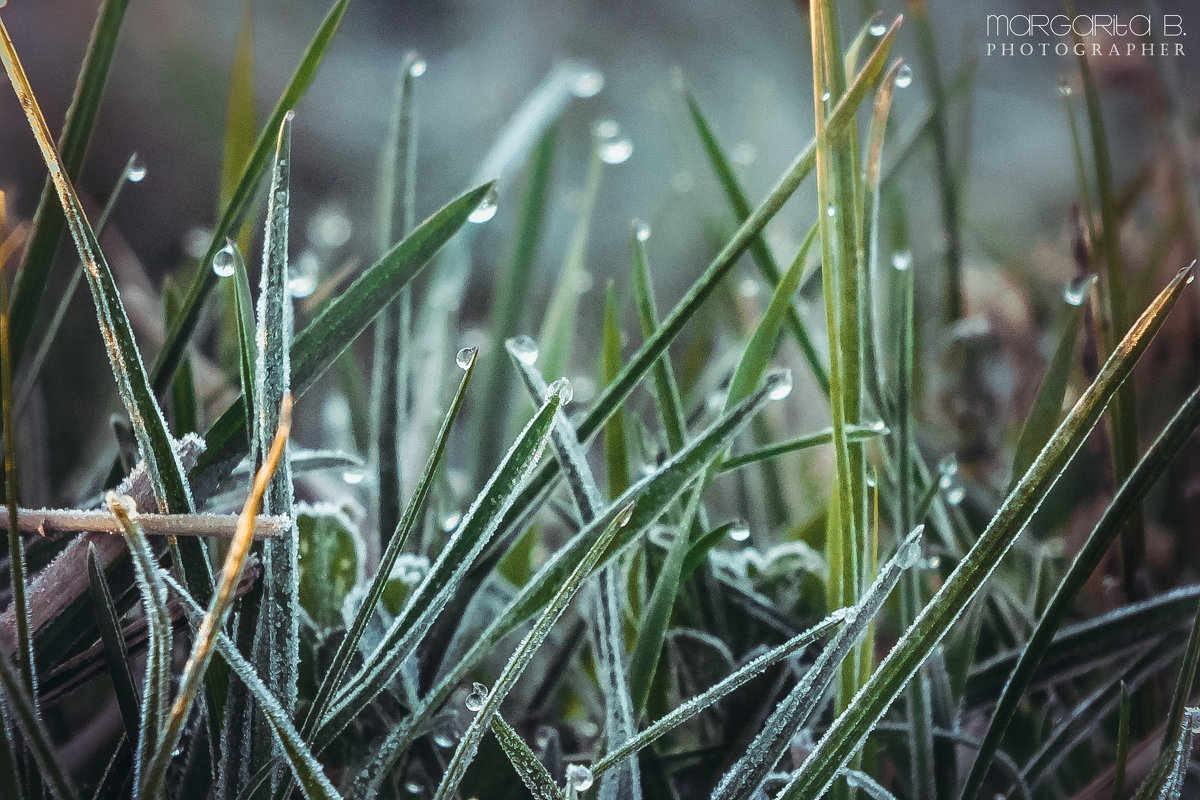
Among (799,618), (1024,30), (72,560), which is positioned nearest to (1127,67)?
(1024,30)

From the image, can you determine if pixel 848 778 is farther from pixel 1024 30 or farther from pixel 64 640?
pixel 1024 30

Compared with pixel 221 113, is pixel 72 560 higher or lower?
lower

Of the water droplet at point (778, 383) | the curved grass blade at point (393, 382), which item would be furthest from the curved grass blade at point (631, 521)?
the curved grass blade at point (393, 382)

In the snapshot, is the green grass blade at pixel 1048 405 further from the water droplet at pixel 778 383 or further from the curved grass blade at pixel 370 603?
the curved grass blade at pixel 370 603

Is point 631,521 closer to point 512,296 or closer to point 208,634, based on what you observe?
point 208,634

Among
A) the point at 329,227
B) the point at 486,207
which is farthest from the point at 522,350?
the point at 329,227

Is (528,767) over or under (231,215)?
under

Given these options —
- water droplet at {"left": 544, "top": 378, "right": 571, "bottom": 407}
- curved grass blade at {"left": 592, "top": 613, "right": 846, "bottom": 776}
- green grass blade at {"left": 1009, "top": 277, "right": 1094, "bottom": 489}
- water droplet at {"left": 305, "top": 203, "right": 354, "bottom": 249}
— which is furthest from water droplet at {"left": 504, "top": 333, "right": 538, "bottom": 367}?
water droplet at {"left": 305, "top": 203, "right": 354, "bottom": 249}
